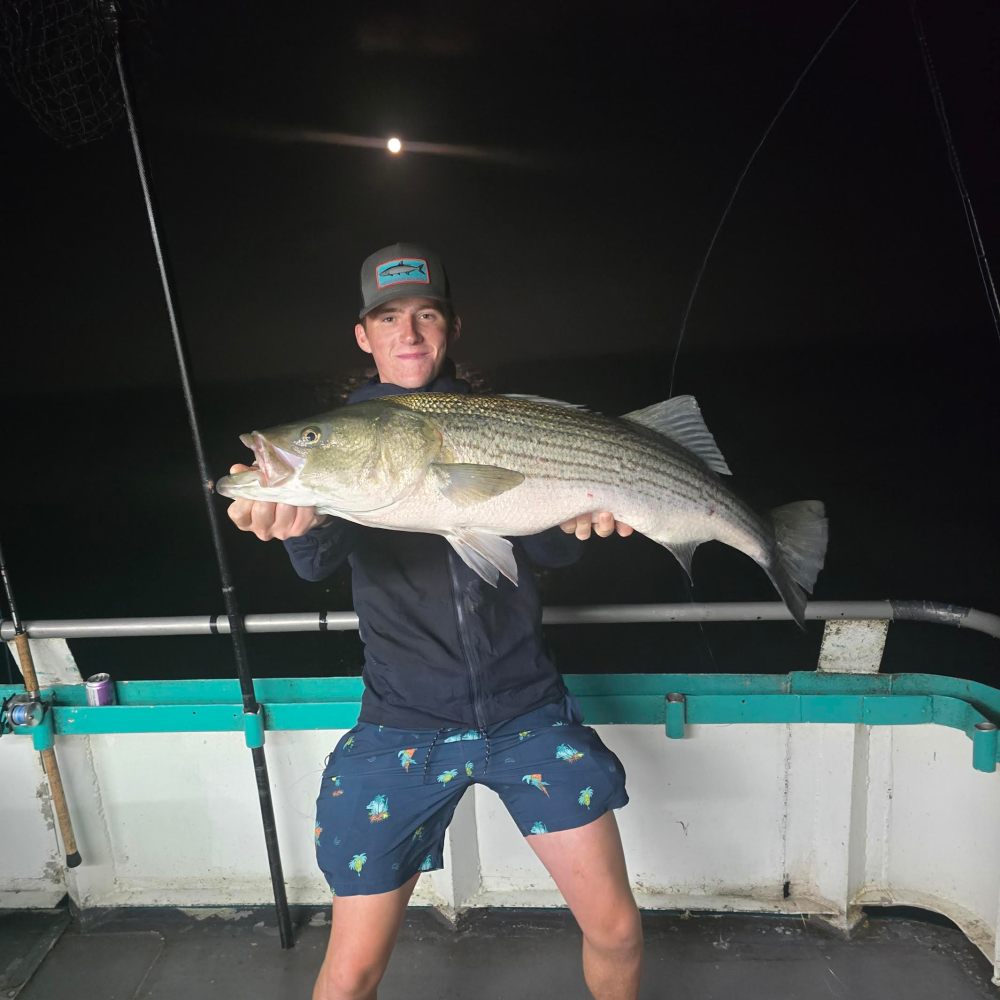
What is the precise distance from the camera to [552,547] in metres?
2.33

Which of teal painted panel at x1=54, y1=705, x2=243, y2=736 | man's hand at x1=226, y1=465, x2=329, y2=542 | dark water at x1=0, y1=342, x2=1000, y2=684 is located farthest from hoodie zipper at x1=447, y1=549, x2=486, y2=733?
teal painted panel at x1=54, y1=705, x2=243, y2=736

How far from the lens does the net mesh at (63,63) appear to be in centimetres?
247

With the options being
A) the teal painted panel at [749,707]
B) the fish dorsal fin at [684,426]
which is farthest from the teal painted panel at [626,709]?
the fish dorsal fin at [684,426]

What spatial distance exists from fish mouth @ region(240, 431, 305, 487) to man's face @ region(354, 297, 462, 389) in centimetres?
58

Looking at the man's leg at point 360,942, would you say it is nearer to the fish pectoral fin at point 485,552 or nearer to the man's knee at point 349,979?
the man's knee at point 349,979

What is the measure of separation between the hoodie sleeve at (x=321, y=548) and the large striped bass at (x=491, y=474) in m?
0.16

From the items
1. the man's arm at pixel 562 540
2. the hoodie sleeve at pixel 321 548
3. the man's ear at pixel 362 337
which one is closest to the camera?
the hoodie sleeve at pixel 321 548

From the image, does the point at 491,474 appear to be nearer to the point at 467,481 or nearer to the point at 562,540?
the point at 467,481

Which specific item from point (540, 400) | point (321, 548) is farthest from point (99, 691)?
point (540, 400)

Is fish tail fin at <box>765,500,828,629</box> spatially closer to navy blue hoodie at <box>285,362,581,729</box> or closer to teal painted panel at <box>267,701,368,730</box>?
navy blue hoodie at <box>285,362,581,729</box>

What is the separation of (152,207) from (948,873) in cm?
386

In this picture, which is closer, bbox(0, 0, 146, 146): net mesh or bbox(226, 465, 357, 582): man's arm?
bbox(226, 465, 357, 582): man's arm

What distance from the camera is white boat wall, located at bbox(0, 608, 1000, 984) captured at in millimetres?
2625

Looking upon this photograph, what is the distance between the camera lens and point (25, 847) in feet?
9.62
